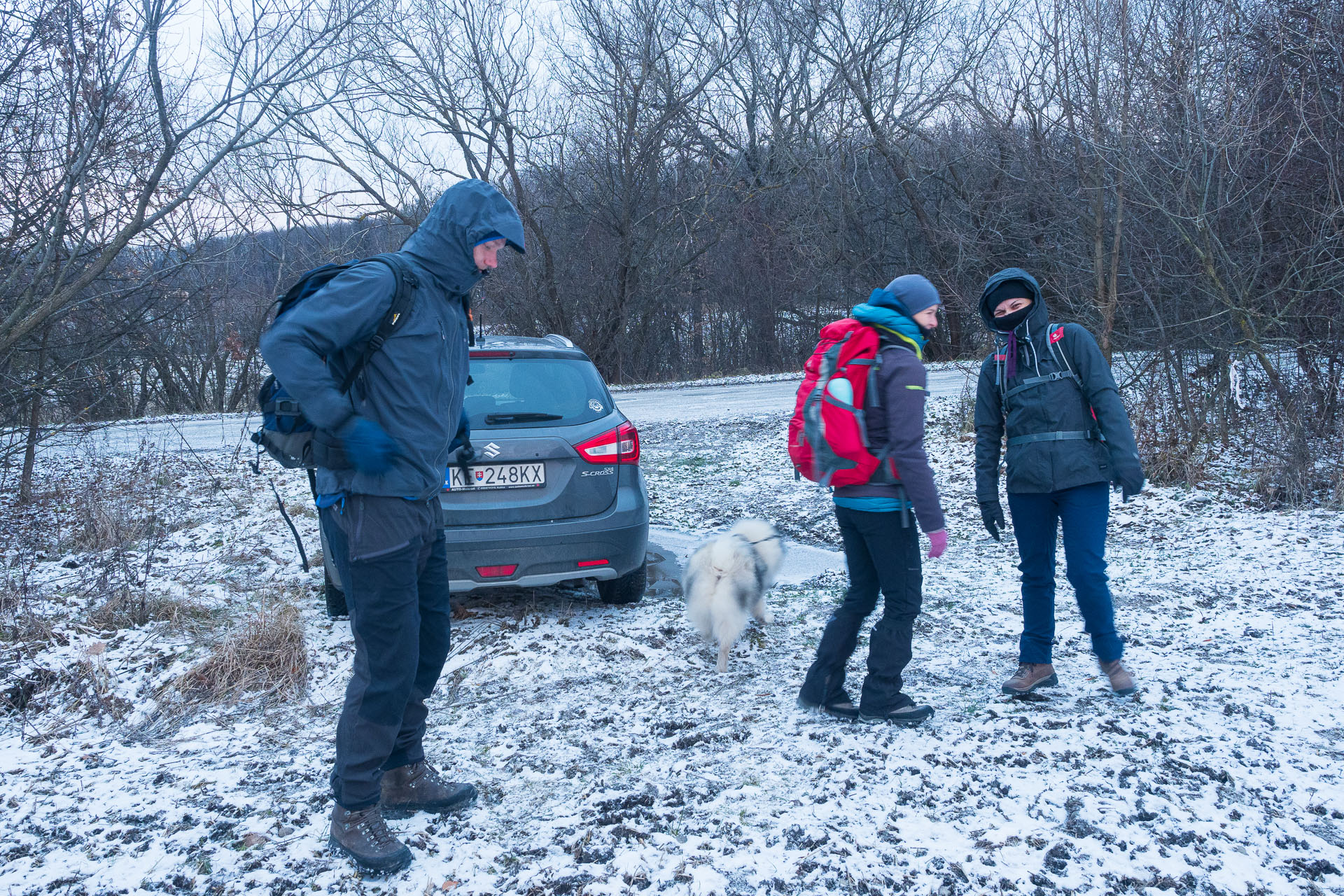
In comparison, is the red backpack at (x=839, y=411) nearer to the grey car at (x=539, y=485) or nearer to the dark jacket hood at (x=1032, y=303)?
the dark jacket hood at (x=1032, y=303)

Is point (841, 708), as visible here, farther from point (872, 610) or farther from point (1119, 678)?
point (1119, 678)

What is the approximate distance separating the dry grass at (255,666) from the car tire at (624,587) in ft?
5.71

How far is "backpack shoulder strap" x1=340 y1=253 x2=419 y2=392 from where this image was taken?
104 inches

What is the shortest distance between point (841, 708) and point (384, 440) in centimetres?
229

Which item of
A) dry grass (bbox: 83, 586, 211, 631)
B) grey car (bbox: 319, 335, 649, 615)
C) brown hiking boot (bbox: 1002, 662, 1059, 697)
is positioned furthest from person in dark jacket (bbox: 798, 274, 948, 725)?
dry grass (bbox: 83, 586, 211, 631)

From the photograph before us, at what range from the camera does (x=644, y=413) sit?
15.9 metres

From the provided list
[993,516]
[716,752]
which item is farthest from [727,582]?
[993,516]

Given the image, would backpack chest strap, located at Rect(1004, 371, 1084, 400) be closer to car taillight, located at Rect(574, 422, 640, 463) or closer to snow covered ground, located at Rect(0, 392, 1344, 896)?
snow covered ground, located at Rect(0, 392, 1344, 896)

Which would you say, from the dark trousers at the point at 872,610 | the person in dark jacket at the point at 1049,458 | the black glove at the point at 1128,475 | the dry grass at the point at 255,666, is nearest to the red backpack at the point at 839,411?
the dark trousers at the point at 872,610

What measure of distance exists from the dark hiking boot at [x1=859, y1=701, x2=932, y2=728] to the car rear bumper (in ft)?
5.92

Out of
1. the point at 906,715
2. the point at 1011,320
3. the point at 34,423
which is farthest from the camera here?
the point at 34,423

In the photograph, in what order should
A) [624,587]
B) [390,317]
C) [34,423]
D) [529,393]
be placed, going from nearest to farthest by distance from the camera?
[390,317] → [529,393] → [624,587] → [34,423]

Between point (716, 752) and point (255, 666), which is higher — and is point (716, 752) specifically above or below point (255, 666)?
below

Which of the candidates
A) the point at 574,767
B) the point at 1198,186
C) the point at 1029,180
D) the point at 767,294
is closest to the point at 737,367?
the point at 767,294
